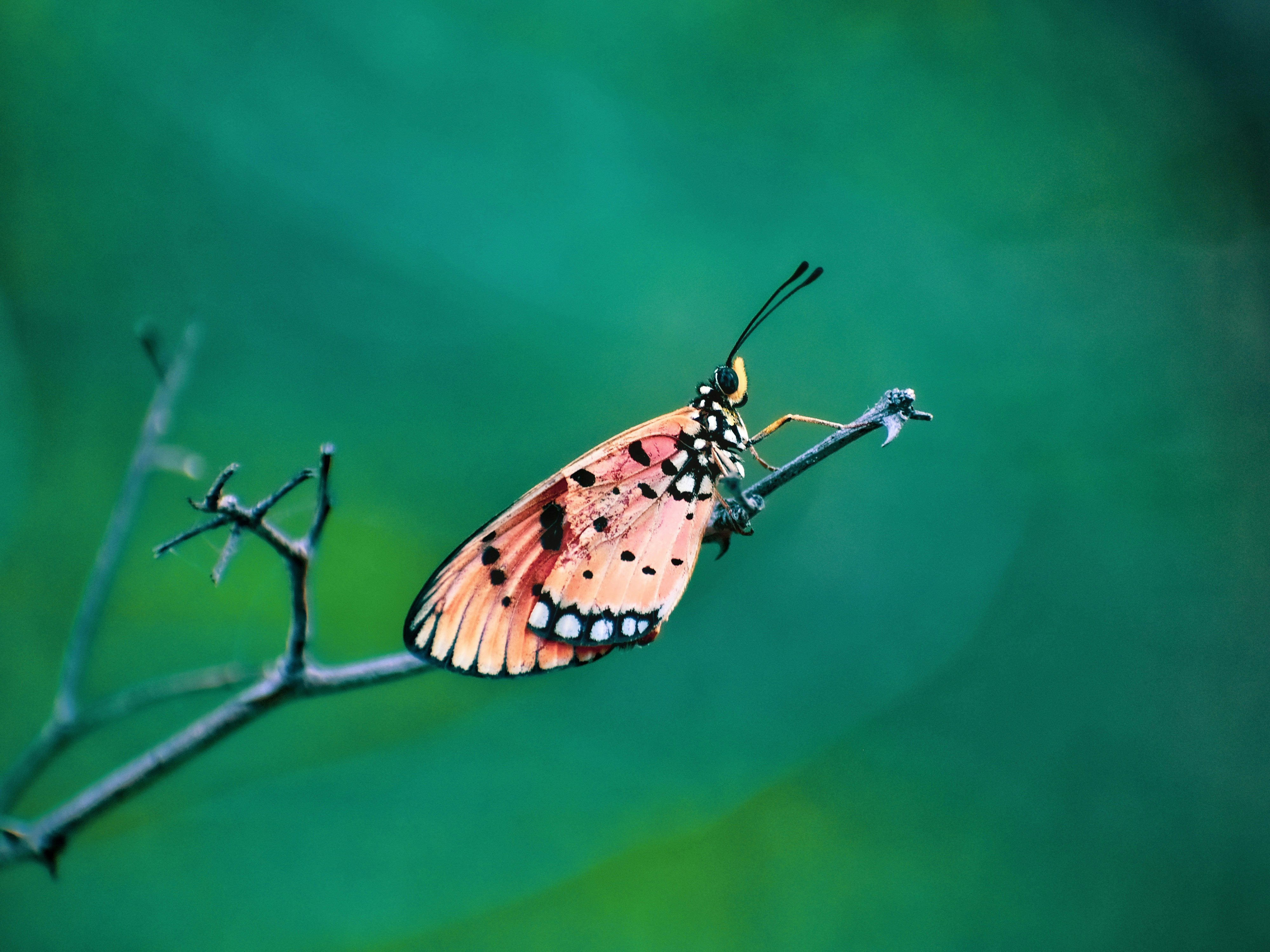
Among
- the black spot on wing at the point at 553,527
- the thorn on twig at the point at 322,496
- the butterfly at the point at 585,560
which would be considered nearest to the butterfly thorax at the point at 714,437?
the butterfly at the point at 585,560

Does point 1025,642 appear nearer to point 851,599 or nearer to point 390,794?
point 851,599

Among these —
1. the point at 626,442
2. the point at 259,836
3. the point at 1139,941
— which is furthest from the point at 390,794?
the point at 1139,941

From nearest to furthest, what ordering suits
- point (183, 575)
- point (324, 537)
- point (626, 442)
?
point (626, 442) < point (324, 537) < point (183, 575)

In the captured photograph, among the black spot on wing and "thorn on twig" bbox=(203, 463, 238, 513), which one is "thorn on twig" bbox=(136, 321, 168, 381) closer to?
"thorn on twig" bbox=(203, 463, 238, 513)

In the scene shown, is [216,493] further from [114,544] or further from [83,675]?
[83,675]

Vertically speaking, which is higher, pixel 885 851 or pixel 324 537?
pixel 324 537

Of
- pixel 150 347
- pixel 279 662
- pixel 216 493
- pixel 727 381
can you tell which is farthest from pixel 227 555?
pixel 727 381

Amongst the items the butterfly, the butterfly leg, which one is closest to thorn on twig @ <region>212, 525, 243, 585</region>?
the butterfly
